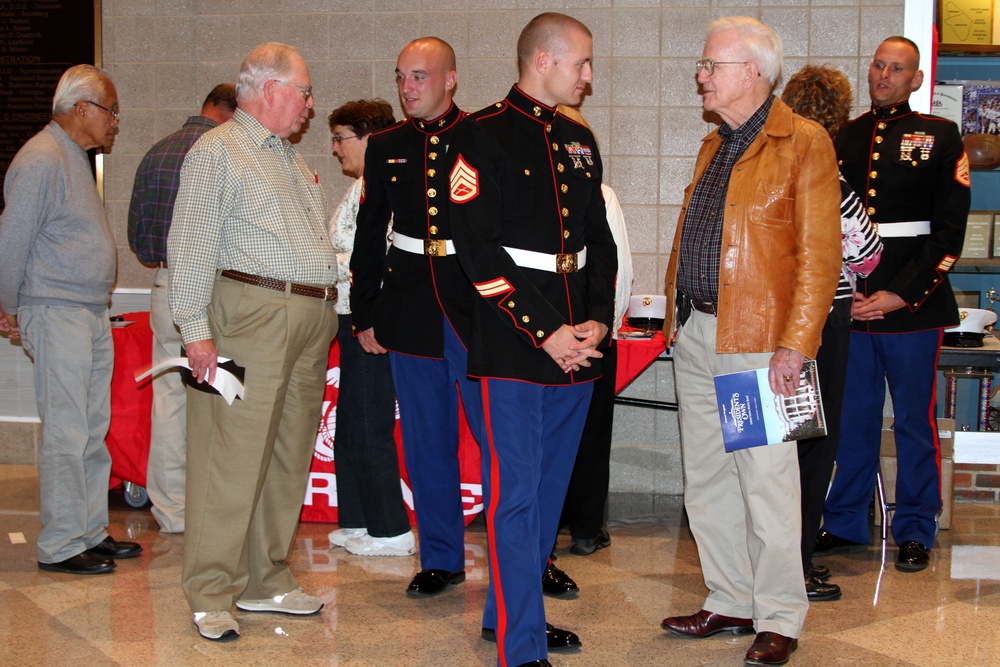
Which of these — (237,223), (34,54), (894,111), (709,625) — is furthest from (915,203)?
(34,54)

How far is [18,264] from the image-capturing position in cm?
358

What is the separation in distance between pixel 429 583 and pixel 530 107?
1703 millimetres

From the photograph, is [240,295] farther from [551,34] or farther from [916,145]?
[916,145]

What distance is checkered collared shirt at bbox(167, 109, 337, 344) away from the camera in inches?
116

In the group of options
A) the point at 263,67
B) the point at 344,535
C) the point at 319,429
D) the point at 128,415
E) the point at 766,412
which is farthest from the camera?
the point at 128,415

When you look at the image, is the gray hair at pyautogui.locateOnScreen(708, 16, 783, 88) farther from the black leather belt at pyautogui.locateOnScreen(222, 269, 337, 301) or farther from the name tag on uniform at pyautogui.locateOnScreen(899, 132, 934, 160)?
the black leather belt at pyautogui.locateOnScreen(222, 269, 337, 301)

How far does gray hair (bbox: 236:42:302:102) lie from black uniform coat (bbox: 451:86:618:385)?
0.70 m

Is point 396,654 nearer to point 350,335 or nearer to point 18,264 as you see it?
point 350,335

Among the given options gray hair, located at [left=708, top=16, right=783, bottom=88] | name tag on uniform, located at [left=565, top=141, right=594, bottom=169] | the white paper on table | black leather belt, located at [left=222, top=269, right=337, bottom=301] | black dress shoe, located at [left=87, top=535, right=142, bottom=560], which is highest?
gray hair, located at [left=708, top=16, right=783, bottom=88]

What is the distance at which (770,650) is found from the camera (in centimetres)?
289

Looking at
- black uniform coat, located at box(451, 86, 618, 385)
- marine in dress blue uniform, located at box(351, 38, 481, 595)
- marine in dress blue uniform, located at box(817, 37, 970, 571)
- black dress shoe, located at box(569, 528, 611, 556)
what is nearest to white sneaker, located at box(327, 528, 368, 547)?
marine in dress blue uniform, located at box(351, 38, 481, 595)

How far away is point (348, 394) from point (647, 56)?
2.40 meters

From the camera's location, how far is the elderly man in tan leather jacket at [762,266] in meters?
2.82

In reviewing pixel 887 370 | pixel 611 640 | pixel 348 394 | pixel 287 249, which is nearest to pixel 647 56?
pixel 887 370
